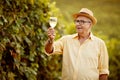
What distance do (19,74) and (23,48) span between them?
18.6 inches

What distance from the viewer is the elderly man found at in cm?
708

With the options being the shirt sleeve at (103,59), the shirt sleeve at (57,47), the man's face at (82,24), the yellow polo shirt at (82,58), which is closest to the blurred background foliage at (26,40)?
the shirt sleeve at (57,47)

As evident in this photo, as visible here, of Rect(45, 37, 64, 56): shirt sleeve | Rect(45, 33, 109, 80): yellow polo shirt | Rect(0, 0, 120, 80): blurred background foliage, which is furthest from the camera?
Rect(0, 0, 120, 80): blurred background foliage

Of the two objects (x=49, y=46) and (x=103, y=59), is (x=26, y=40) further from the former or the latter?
(x=103, y=59)

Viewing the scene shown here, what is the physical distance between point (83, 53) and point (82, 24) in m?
0.46

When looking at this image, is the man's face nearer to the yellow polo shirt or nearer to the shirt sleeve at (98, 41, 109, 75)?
the yellow polo shirt

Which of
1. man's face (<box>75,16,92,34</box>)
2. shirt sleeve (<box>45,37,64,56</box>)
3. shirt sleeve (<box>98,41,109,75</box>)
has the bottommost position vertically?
shirt sleeve (<box>98,41,109,75</box>)

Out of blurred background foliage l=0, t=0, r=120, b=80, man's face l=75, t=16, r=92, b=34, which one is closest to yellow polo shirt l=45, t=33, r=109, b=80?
man's face l=75, t=16, r=92, b=34

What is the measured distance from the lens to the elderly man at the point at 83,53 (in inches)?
279

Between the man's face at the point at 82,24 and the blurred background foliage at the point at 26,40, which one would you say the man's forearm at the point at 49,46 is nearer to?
the man's face at the point at 82,24

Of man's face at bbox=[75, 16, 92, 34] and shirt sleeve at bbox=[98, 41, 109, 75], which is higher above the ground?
man's face at bbox=[75, 16, 92, 34]

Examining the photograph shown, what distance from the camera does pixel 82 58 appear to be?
7.11m

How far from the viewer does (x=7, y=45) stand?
732 cm

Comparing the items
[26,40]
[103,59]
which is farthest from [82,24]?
[26,40]
